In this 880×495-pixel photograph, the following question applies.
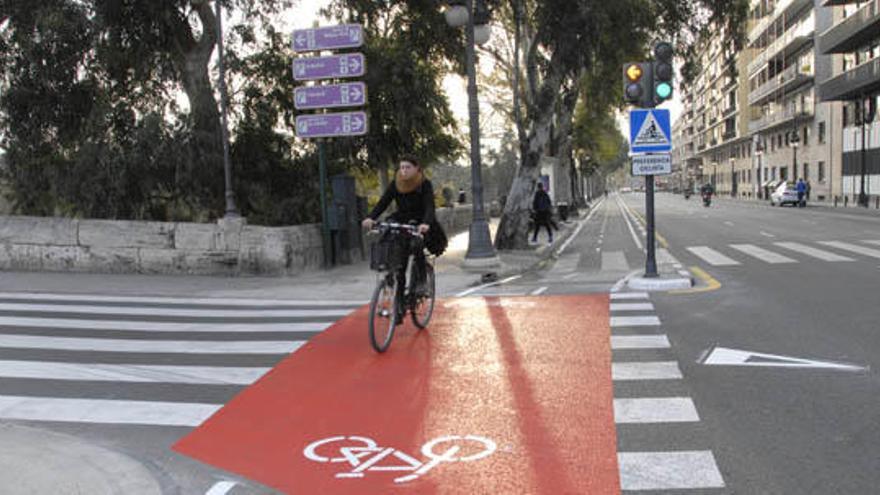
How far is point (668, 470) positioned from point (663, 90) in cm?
819

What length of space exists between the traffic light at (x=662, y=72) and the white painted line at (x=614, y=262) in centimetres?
396

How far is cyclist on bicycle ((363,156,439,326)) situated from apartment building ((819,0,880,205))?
42.2 m

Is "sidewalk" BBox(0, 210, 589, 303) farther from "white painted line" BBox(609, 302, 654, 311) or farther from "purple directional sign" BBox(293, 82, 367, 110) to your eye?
"purple directional sign" BBox(293, 82, 367, 110)

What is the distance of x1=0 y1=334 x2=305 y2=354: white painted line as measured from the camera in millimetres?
7148

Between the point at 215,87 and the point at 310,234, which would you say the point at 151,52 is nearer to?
the point at 215,87

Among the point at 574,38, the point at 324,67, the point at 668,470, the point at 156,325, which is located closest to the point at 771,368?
the point at 668,470

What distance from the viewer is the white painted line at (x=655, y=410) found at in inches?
186

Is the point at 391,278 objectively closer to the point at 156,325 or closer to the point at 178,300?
the point at 156,325

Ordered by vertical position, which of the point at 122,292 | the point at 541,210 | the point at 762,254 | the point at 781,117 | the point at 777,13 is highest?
the point at 777,13

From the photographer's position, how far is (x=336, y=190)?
1450 cm

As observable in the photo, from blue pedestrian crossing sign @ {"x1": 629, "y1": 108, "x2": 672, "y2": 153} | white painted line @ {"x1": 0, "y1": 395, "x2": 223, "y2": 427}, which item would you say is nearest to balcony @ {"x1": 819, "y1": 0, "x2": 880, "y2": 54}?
blue pedestrian crossing sign @ {"x1": 629, "y1": 108, "x2": 672, "y2": 153}

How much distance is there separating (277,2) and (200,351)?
10.6 m

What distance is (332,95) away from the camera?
13.8 meters

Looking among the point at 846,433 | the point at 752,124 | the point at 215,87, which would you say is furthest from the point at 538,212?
the point at 752,124
